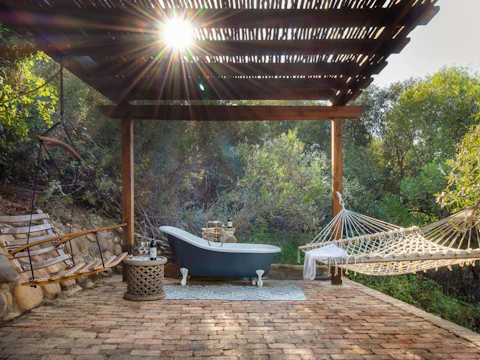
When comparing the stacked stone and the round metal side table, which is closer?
the stacked stone

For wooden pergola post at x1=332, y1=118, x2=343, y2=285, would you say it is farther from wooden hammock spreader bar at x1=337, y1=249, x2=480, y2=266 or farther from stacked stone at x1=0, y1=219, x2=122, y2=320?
stacked stone at x1=0, y1=219, x2=122, y2=320

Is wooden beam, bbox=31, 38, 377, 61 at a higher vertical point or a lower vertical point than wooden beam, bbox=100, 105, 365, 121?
higher

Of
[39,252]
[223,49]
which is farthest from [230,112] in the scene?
[39,252]

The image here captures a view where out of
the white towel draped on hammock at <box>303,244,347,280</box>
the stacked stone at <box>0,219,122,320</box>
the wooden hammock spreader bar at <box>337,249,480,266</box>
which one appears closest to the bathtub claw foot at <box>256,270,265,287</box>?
the white towel draped on hammock at <box>303,244,347,280</box>

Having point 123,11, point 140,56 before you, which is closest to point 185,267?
point 140,56

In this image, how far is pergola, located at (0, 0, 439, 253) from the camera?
313cm

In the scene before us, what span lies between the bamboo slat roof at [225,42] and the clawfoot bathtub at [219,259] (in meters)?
1.91

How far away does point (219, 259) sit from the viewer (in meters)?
5.06

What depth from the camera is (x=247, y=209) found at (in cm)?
745

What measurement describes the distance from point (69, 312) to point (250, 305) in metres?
1.74

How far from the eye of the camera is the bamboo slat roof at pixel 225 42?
10.3 feet

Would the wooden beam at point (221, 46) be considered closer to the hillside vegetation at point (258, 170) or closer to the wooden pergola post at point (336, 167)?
the wooden pergola post at point (336, 167)

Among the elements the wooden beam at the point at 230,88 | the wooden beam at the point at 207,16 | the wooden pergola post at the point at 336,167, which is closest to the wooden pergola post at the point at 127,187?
the wooden beam at the point at 230,88

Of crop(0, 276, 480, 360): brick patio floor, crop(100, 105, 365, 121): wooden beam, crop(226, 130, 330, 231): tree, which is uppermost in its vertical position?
crop(100, 105, 365, 121): wooden beam
